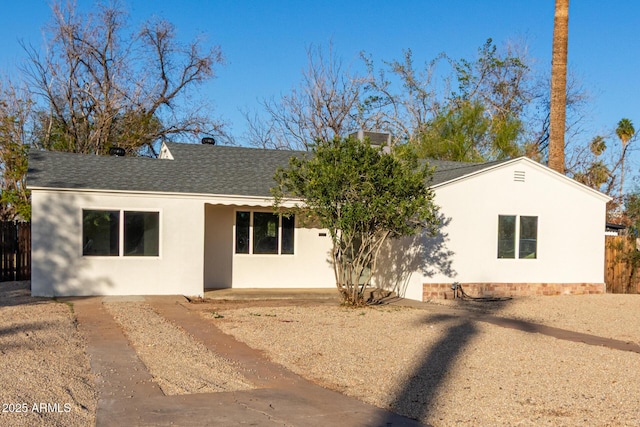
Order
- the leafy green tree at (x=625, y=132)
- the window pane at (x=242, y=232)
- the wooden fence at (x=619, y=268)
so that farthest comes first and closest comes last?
the leafy green tree at (x=625, y=132) < the wooden fence at (x=619, y=268) < the window pane at (x=242, y=232)

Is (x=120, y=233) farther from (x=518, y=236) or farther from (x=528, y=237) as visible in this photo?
(x=528, y=237)

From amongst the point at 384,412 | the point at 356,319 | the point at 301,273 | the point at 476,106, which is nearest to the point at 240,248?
the point at 301,273

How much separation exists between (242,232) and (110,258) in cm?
366

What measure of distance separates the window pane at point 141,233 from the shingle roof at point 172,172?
2.07 feet

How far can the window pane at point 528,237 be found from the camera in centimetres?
1792

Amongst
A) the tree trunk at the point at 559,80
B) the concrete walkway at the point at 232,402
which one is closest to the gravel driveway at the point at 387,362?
A: the concrete walkway at the point at 232,402

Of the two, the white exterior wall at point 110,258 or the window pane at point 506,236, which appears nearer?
the white exterior wall at point 110,258

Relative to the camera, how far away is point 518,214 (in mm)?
17844

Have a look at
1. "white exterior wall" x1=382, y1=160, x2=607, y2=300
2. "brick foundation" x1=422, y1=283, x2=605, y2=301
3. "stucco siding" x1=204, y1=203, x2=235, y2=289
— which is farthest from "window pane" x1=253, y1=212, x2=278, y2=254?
"brick foundation" x1=422, y1=283, x2=605, y2=301

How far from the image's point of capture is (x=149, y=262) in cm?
1605

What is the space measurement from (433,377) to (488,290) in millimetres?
9714

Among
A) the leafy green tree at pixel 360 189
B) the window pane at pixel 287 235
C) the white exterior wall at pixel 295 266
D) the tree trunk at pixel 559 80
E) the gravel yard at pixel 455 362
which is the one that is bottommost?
the gravel yard at pixel 455 362

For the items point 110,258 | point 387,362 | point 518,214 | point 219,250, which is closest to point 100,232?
point 110,258

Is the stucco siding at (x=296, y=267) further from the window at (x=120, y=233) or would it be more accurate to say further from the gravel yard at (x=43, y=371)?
the gravel yard at (x=43, y=371)
